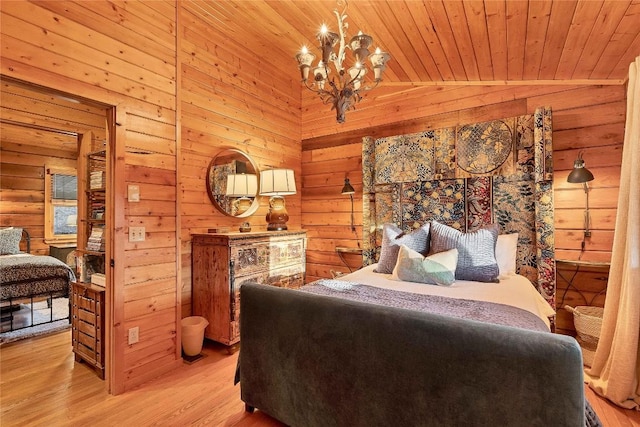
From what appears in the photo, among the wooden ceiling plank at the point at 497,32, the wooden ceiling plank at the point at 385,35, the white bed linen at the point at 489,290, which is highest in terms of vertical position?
the wooden ceiling plank at the point at 385,35

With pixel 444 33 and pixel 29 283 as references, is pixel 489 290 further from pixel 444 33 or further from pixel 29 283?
pixel 29 283

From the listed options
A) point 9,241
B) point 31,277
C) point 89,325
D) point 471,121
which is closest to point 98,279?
point 89,325

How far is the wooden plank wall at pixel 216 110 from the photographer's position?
3.00 meters

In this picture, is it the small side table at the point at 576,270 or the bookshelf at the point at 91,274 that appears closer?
the bookshelf at the point at 91,274

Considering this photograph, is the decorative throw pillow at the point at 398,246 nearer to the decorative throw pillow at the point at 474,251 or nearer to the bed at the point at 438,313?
the bed at the point at 438,313

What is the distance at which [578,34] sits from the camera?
191 cm

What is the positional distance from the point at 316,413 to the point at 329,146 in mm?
3365

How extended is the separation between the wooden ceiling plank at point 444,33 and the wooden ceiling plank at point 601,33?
84 cm

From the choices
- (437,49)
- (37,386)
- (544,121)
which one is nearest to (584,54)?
(544,121)

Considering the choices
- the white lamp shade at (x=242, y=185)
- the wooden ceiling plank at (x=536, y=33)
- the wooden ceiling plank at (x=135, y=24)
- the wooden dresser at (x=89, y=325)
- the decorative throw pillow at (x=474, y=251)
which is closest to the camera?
the wooden ceiling plank at (x=536, y=33)

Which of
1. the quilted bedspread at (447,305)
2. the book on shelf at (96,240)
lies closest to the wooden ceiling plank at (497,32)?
the quilted bedspread at (447,305)

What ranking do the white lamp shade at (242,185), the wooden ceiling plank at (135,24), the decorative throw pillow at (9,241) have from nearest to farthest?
the wooden ceiling plank at (135,24)
the white lamp shade at (242,185)
the decorative throw pillow at (9,241)

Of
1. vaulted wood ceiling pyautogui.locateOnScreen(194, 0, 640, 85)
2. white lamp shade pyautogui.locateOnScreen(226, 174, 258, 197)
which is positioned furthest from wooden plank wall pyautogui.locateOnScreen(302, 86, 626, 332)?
white lamp shade pyautogui.locateOnScreen(226, 174, 258, 197)

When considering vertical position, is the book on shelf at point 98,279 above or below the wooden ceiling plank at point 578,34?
below
